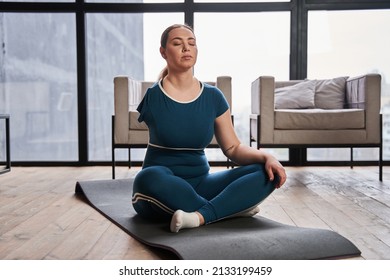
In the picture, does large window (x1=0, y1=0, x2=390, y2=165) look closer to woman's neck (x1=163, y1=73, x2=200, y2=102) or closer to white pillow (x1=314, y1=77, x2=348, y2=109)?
white pillow (x1=314, y1=77, x2=348, y2=109)

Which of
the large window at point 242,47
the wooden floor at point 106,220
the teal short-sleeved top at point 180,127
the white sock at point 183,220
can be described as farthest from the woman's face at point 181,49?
the large window at point 242,47

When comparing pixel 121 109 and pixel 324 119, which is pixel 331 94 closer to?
pixel 324 119

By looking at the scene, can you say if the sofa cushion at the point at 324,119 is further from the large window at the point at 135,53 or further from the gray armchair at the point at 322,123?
the large window at the point at 135,53

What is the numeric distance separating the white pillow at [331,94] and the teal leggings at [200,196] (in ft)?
6.79

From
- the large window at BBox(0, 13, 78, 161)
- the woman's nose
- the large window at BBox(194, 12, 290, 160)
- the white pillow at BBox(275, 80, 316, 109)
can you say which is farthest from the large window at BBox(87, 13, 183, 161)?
the woman's nose

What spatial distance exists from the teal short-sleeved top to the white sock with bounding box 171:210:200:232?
0.22 meters

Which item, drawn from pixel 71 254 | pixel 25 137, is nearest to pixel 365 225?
pixel 71 254

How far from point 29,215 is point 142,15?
252 cm


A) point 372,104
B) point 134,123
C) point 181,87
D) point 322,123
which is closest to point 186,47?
point 181,87

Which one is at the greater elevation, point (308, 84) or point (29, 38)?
point (29, 38)

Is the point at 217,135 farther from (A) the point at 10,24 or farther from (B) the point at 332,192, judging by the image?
(A) the point at 10,24

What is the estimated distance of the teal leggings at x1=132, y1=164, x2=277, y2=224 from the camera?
5.39 ft

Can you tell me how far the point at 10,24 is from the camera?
4.07m

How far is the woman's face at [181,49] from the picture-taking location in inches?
68.4
